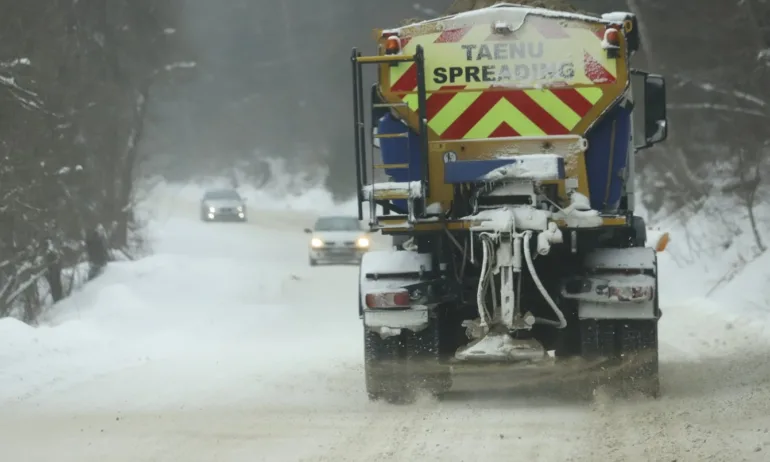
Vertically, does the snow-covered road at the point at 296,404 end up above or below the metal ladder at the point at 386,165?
below

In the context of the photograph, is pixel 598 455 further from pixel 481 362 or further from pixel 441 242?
pixel 441 242

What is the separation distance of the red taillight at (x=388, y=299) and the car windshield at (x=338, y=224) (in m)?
22.4

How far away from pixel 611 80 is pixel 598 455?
3.44 meters

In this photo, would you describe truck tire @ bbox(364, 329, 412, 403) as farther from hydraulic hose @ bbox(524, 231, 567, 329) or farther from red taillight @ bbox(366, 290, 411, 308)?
hydraulic hose @ bbox(524, 231, 567, 329)

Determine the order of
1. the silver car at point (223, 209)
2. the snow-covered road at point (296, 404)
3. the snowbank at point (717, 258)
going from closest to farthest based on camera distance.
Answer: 1. the snow-covered road at point (296, 404)
2. the snowbank at point (717, 258)
3. the silver car at point (223, 209)

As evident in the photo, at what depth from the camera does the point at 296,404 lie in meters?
10.1

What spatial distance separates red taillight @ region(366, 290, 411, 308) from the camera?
31.2 ft

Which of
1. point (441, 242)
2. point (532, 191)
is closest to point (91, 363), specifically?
point (441, 242)

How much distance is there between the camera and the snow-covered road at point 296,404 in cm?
779

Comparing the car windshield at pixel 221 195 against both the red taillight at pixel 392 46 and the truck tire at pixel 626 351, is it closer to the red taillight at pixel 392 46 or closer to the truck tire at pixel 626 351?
the red taillight at pixel 392 46

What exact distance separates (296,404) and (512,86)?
9.98 ft

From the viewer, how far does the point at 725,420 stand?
27.5ft

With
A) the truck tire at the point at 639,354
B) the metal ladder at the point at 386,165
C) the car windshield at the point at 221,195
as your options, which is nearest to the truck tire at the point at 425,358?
the metal ladder at the point at 386,165

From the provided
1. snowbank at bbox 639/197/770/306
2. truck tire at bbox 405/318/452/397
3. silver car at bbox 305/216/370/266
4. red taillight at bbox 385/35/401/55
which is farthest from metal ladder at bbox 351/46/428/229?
silver car at bbox 305/216/370/266
